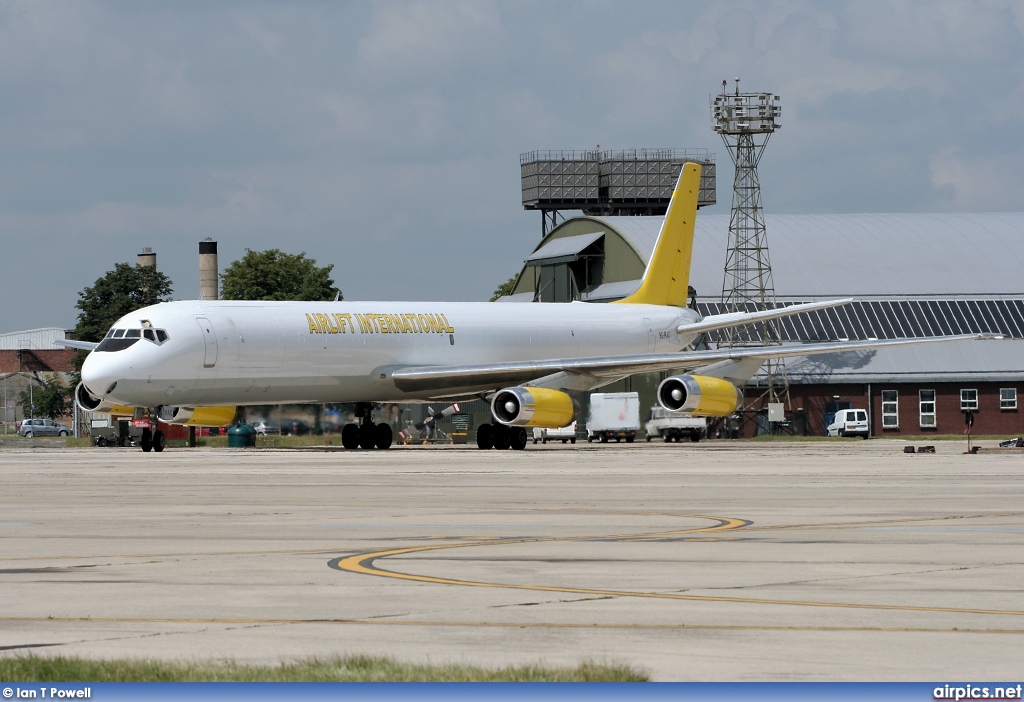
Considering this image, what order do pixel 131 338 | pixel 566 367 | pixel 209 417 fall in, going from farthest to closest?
pixel 209 417 < pixel 566 367 < pixel 131 338

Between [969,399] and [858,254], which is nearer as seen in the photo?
[969,399]

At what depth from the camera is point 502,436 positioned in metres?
52.7

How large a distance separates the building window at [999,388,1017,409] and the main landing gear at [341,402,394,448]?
3786 centimetres

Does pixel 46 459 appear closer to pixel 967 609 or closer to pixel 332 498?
pixel 332 498

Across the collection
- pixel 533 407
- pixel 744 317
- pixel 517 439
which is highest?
pixel 744 317

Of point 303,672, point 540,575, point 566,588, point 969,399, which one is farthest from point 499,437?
point 303,672

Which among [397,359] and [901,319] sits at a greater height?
[901,319]

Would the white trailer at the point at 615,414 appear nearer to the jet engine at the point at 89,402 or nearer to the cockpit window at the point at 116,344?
the jet engine at the point at 89,402

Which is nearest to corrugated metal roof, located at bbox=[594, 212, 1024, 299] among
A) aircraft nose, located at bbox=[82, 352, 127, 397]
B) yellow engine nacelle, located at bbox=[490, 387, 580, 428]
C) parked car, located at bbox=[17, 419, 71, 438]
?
yellow engine nacelle, located at bbox=[490, 387, 580, 428]

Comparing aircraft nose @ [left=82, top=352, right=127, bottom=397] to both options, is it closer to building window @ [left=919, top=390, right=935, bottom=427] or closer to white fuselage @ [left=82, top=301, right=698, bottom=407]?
white fuselage @ [left=82, top=301, right=698, bottom=407]

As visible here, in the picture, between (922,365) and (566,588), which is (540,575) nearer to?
(566,588)

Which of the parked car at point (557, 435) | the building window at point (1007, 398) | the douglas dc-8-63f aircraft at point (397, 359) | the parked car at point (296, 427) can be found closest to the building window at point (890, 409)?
the building window at point (1007, 398)

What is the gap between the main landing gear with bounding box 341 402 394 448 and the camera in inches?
2116

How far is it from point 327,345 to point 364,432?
6.38m
